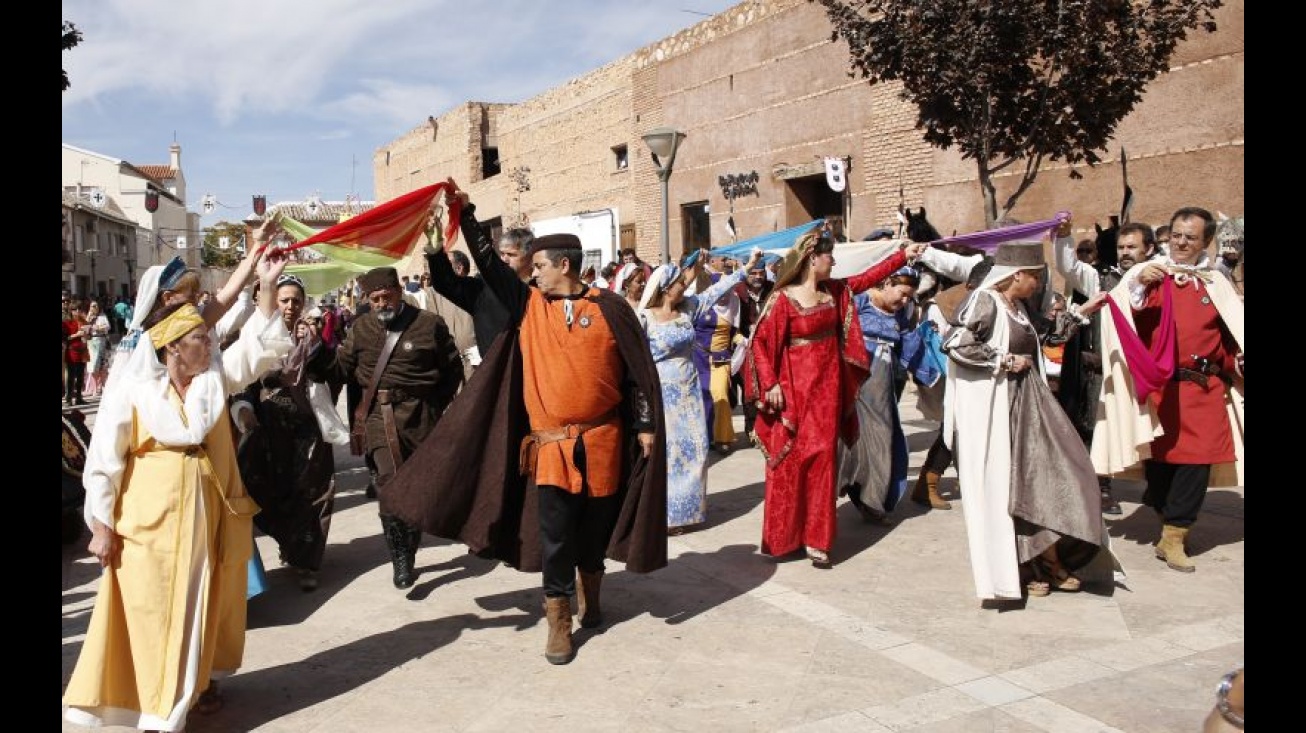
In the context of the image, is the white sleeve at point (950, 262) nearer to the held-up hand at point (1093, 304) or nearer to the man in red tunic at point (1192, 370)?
the held-up hand at point (1093, 304)

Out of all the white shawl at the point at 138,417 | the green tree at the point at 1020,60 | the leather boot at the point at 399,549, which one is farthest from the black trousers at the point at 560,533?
the green tree at the point at 1020,60

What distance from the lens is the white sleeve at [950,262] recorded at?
5.80m

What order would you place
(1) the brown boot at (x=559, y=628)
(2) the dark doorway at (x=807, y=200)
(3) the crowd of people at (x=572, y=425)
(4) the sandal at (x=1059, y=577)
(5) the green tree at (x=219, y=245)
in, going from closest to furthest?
(3) the crowd of people at (x=572, y=425) < (1) the brown boot at (x=559, y=628) < (4) the sandal at (x=1059, y=577) < (2) the dark doorway at (x=807, y=200) < (5) the green tree at (x=219, y=245)

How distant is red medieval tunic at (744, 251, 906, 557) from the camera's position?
6.07 metres

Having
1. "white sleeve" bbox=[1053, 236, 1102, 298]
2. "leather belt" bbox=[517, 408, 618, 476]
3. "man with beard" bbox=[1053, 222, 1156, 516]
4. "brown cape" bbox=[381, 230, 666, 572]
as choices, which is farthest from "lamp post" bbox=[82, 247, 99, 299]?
"white sleeve" bbox=[1053, 236, 1102, 298]

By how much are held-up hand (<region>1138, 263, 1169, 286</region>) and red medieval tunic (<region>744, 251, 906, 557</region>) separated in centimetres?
131

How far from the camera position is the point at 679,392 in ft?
23.9

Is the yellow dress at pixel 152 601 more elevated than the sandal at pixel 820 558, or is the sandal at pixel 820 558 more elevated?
the yellow dress at pixel 152 601

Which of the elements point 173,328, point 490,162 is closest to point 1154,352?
point 173,328

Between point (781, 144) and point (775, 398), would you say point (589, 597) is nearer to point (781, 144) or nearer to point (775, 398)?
point (775, 398)

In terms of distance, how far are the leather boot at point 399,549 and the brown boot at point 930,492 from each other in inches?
148
